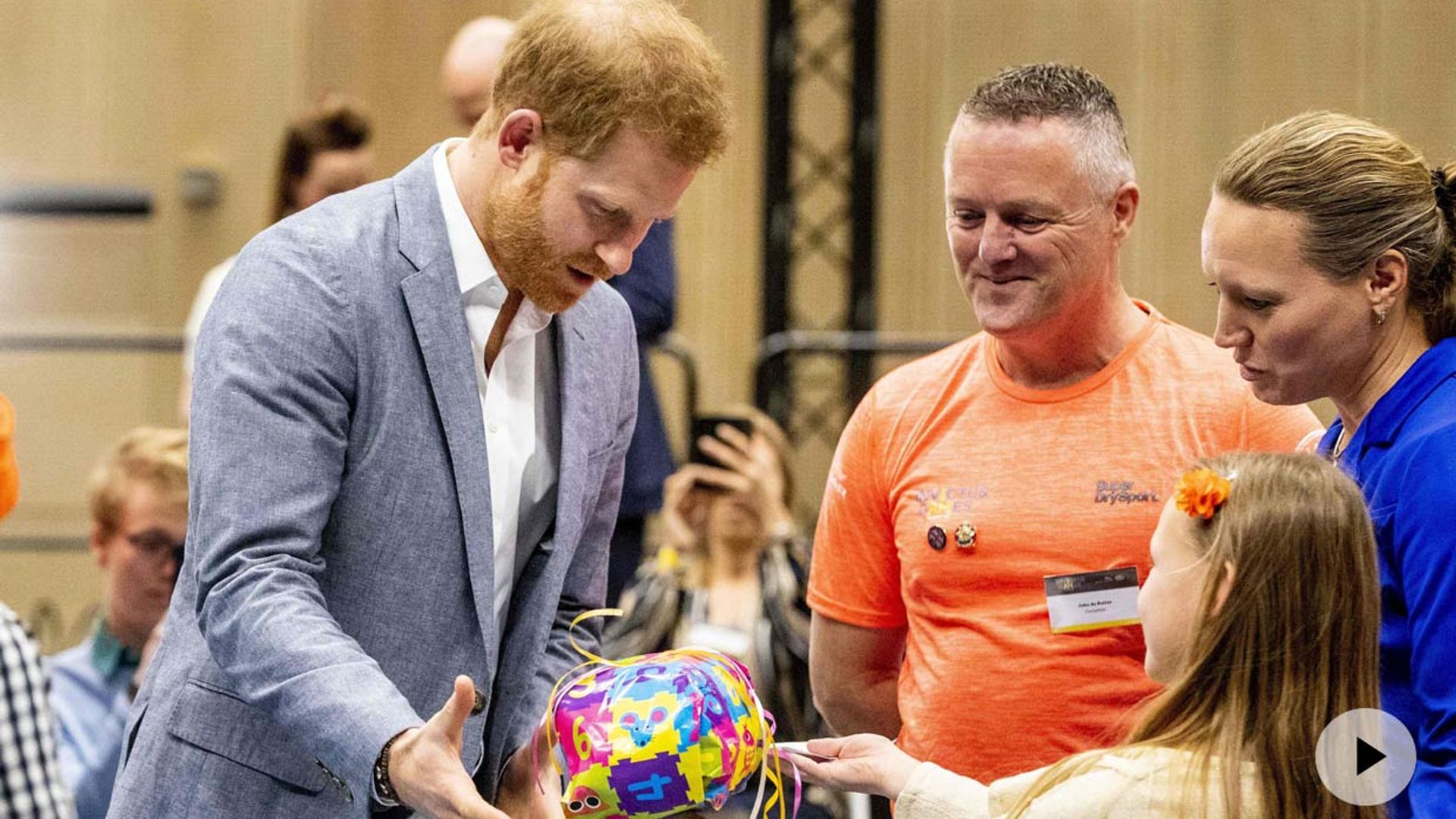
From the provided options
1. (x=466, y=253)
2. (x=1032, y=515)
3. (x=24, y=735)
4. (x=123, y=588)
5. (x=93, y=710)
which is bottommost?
(x=93, y=710)

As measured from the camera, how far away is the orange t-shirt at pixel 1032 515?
6.82 feet

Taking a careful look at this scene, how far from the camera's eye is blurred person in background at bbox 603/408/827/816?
414 cm

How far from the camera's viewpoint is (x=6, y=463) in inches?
90.2

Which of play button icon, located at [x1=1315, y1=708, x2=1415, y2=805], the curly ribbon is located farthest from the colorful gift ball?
play button icon, located at [x1=1315, y1=708, x2=1415, y2=805]

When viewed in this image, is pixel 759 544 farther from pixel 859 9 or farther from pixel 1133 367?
pixel 859 9

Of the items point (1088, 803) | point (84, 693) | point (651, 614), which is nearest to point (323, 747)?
point (1088, 803)

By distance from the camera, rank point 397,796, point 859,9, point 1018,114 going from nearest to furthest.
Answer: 1. point 397,796
2. point 1018,114
3. point 859,9

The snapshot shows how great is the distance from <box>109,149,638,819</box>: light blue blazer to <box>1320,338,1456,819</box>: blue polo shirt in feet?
2.78

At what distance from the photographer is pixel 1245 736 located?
5.50ft

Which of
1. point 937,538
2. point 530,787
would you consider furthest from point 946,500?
point 530,787

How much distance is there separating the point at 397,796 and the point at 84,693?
1.94 m

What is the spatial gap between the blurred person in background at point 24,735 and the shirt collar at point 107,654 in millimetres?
1133

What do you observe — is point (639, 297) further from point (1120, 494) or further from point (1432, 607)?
point (1432, 607)

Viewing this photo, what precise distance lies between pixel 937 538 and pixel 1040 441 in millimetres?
178
